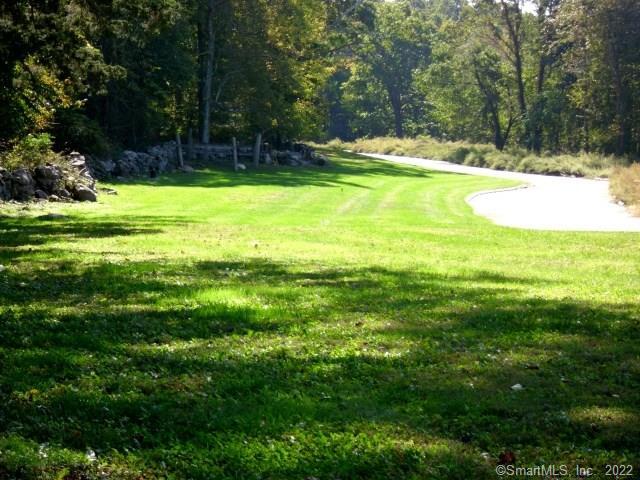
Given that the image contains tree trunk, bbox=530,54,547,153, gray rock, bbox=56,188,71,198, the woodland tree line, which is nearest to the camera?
the woodland tree line

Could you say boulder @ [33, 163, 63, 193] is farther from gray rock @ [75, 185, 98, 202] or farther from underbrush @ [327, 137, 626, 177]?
underbrush @ [327, 137, 626, 177]

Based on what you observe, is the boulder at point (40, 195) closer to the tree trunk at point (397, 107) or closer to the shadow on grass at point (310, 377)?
the shadow on grass at point (310, 377)

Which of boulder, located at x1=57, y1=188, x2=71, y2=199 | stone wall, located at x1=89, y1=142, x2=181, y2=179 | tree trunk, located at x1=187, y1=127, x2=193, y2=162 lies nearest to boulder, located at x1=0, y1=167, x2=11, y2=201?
boulder, located at x1=57, y1=188, x2=71, y2=199

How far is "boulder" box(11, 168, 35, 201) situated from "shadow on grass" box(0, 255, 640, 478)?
1460 centimetres

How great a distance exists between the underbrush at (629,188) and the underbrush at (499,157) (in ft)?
46.6

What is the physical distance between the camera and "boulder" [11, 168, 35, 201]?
2325 centimetres

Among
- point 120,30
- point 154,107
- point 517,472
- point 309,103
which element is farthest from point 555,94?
point 517,472

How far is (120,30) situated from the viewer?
1847 cm

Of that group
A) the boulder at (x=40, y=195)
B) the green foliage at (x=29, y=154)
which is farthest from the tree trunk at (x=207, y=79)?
the boulder at (x=40, y=195)

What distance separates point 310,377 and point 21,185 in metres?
19.4

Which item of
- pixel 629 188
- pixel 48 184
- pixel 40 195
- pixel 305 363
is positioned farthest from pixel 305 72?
pixel 305 363

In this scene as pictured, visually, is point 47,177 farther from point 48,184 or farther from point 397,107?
point 397,107

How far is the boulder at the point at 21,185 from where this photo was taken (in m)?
23.2

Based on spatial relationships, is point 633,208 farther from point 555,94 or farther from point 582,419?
point 555,94
